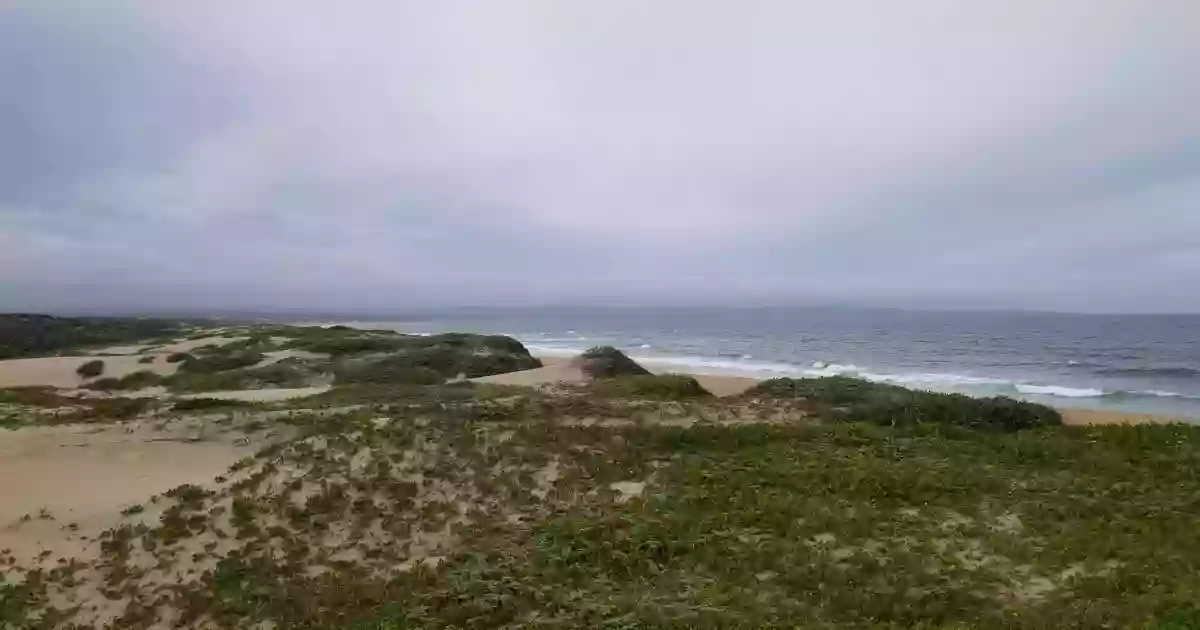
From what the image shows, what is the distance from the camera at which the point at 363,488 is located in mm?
13094

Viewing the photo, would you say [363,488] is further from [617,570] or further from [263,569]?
[617,570]

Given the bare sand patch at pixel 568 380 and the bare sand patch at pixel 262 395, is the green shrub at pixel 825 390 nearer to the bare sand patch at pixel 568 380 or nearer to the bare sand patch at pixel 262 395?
the bare sand patch at pixel 568 380

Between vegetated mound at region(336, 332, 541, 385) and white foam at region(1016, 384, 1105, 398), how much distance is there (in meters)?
27.8

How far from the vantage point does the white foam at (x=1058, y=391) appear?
36.4 m

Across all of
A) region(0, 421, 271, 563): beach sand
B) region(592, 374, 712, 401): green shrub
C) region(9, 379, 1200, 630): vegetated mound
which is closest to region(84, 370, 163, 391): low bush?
region(0, 421, 271, 563): beach sand

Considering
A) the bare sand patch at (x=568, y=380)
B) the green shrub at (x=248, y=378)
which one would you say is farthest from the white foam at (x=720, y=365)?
the green shrub at (x=248, y=378)

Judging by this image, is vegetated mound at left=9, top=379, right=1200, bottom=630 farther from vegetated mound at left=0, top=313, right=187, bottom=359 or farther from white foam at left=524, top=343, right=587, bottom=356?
vegetated mound at left=0, top=313, right=187, bottom=359

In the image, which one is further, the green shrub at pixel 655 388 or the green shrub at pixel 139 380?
the green shrub at pixel 139 380

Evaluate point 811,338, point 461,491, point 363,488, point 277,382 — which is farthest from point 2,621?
point 811,338

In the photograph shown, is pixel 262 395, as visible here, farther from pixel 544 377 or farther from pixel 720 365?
pixel 720 365

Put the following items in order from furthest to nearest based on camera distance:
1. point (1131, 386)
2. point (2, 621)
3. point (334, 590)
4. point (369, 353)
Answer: point (1131, 386)
point (369, 353)
point (334, 590)
point (2, 621)

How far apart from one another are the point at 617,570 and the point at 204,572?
20.1 feet

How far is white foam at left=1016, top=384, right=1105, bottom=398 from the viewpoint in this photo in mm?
36375

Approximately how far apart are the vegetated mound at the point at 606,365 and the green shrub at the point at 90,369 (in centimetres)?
2316
